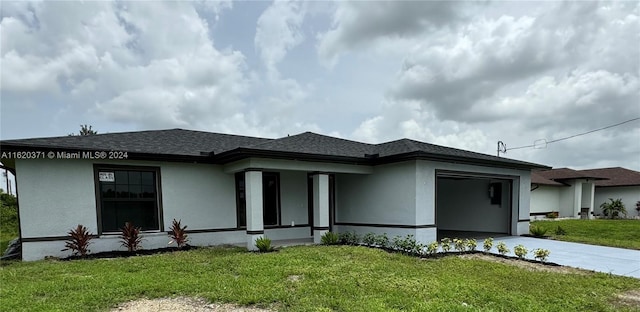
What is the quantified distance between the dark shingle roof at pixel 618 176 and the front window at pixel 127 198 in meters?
31.1

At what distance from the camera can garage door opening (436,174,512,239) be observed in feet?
42.5

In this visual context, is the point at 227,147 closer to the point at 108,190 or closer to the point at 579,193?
the point at 108,190

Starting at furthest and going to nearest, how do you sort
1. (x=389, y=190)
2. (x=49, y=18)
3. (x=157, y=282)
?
(x=389, y=190)
(x=49, y=18)
(x=157, y=282)

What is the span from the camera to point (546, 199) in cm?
2422

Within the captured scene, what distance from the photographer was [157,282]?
5.68 m

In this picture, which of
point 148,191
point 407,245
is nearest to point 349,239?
point 407,245

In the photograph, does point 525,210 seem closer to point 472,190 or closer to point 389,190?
point 472,190

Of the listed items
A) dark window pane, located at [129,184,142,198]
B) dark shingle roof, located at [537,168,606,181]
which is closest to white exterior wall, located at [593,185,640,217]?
dark shingle roof, located at [537,168,606,181]

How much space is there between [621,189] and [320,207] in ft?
89.8

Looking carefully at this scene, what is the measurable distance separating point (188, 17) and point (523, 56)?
12229 millimetres

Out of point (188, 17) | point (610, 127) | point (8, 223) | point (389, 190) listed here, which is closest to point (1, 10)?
point (188, 17)

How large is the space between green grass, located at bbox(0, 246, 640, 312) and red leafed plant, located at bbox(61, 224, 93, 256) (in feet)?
2.14

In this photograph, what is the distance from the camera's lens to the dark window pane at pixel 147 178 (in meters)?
9.55

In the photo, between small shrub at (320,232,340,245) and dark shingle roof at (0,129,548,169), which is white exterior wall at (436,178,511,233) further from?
small shrub at (320,232,340,245)
